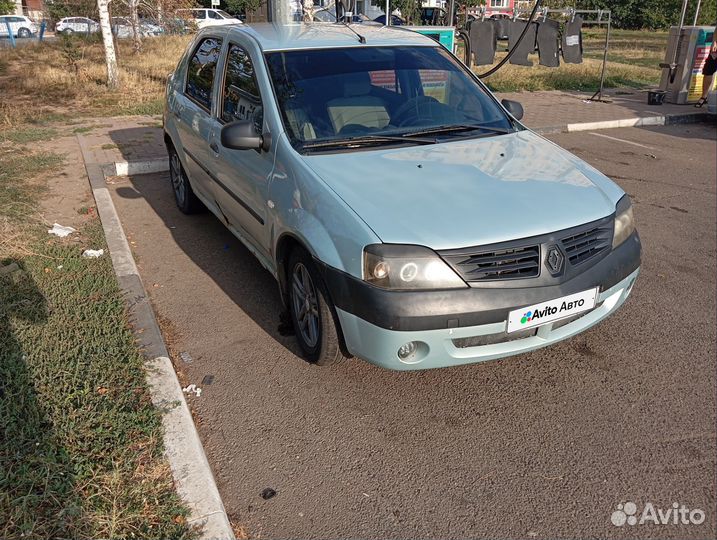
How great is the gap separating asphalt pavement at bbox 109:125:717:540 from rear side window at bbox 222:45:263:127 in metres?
1.29

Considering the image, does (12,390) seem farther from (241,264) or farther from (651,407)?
(651,407)

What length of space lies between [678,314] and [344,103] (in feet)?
8.97

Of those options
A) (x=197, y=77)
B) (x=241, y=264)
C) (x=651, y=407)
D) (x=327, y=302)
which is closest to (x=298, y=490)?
(x=327, y=302)

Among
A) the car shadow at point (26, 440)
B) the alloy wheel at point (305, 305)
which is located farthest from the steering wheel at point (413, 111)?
the car shadow at point (26, 440)

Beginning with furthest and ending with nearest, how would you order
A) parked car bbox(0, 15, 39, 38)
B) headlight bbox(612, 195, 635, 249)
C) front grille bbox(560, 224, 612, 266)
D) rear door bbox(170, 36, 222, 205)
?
1. parked car bbox(0, 15, 39, 38)
2. rear door bbox(170, 36, 222, 205)
3. headlight bbox(612, 195, 635, 249)
4. front grille bbox(560, 224, 612, 266)

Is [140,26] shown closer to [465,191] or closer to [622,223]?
[465,191]

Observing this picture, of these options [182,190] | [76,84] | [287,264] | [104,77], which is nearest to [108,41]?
[76,84]

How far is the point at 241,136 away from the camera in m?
3.84

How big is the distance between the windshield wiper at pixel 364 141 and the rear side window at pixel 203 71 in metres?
1.54

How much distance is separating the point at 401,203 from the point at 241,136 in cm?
120

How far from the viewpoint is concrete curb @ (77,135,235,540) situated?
2584 millimetres

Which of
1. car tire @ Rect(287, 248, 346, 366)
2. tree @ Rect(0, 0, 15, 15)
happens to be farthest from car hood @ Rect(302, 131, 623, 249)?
tree @ Rect(0, 0, 15, 15)

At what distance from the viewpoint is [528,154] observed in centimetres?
398

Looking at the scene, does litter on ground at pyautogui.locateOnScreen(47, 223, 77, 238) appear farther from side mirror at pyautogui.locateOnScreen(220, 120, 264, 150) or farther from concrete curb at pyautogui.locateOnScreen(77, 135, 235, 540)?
side mirror at pyautogui.locateOnScreen(220, 120, 264, 150)
